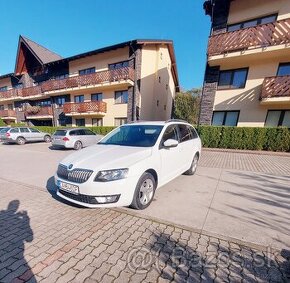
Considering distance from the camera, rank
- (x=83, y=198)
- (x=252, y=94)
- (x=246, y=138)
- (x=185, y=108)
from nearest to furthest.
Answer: (x=83, y=198) → (x=246, y=138) → (x=252, y=94) → (x=185, y=108)

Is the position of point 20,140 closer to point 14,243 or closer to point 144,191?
point 14,243

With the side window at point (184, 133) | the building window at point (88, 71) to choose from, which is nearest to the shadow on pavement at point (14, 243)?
the side window at point (184, 133)

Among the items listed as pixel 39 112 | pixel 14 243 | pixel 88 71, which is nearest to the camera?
pixel 14 243

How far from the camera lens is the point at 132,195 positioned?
314 centimetres

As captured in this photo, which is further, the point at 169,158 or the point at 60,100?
the point at 60,100

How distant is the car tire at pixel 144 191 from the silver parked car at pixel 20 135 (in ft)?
50.0

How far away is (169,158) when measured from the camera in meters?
4.08

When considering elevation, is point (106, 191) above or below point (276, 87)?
below

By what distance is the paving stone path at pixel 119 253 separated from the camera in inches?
79.2

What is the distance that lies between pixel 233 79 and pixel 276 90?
2.89 metres

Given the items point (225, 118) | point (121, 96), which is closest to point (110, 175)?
point (225, 118)

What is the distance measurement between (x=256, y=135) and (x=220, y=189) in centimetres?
781

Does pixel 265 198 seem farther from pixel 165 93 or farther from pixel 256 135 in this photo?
pixel 165 93

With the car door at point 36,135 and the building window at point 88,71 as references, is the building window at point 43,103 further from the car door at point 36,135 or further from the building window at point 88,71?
the car door at point 36,135
